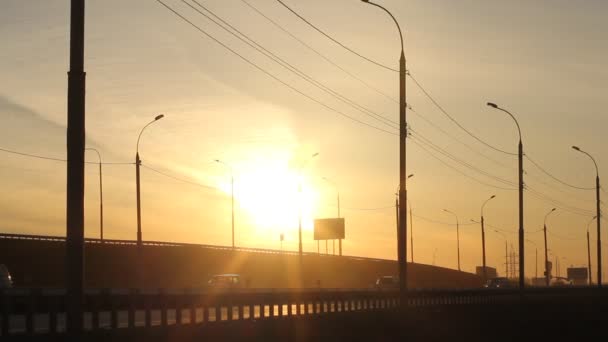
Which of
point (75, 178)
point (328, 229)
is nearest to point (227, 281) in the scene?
point (75, 178)

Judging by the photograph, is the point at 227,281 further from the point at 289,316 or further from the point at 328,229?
the point at 328,229

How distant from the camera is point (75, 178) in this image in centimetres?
1659

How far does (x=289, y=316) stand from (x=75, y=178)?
12.4m

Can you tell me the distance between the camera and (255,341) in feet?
82.6

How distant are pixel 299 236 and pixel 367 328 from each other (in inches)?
1870

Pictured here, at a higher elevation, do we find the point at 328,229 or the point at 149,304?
the point at 328,229

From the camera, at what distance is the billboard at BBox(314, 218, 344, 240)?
14350 centimetres

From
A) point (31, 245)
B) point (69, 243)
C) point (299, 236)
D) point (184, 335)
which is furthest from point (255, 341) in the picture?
point (31, 245)

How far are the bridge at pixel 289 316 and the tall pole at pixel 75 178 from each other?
1802 millimetres

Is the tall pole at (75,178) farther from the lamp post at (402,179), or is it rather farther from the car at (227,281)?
the car at (227,281)

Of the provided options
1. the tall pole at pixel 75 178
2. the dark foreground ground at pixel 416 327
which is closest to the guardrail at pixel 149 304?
the dark foreground ground at pixel 416 327

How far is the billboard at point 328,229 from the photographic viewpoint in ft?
471

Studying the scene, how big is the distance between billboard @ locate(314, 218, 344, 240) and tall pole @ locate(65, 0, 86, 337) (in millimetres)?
126264

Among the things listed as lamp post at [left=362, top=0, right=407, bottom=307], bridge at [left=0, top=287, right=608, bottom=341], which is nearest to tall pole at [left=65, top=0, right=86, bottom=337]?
bridge at [left=0, top=287, right=608, bottom=341]
